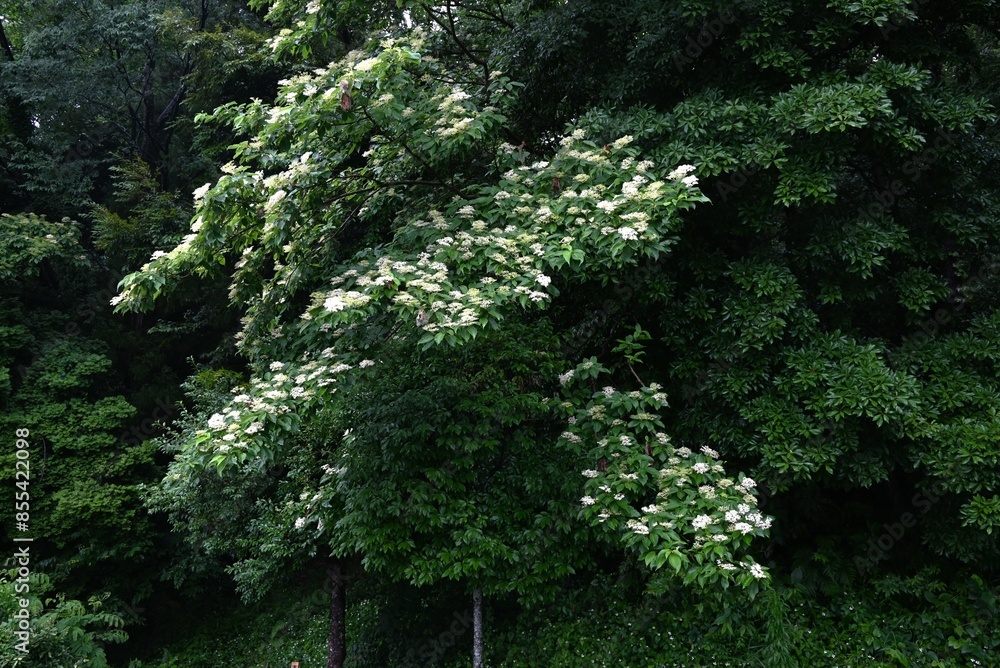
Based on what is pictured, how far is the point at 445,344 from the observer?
3994mm

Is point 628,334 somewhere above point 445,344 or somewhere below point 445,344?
below

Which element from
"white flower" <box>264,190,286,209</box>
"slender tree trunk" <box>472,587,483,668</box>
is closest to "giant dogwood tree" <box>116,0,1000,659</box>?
"white flower" <box>264,190,286,209</box>

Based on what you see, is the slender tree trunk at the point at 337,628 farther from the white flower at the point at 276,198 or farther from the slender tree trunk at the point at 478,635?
the white flower at the point at 276,198

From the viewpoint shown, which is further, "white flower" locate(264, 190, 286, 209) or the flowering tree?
"white flower" locate(264, 190, 286, 209)

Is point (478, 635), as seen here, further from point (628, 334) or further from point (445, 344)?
point (445, 344)

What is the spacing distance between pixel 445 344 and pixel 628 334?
7.65 ft

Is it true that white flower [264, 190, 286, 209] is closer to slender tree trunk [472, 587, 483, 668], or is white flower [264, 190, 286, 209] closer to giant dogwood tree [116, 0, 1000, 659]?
giant dogwood tree [116, 0, 1000, 659]

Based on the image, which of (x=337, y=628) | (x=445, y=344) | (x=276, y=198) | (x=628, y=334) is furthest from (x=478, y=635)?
(x=276, y=198)

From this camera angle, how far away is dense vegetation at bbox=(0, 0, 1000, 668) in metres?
4.24

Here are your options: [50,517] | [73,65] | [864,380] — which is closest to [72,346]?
[50,517]

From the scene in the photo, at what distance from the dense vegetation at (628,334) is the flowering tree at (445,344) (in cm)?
3

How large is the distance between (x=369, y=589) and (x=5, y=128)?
930 cm

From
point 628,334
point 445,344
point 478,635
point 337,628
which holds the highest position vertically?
point 445,344

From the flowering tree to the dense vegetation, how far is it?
0.03 meters
